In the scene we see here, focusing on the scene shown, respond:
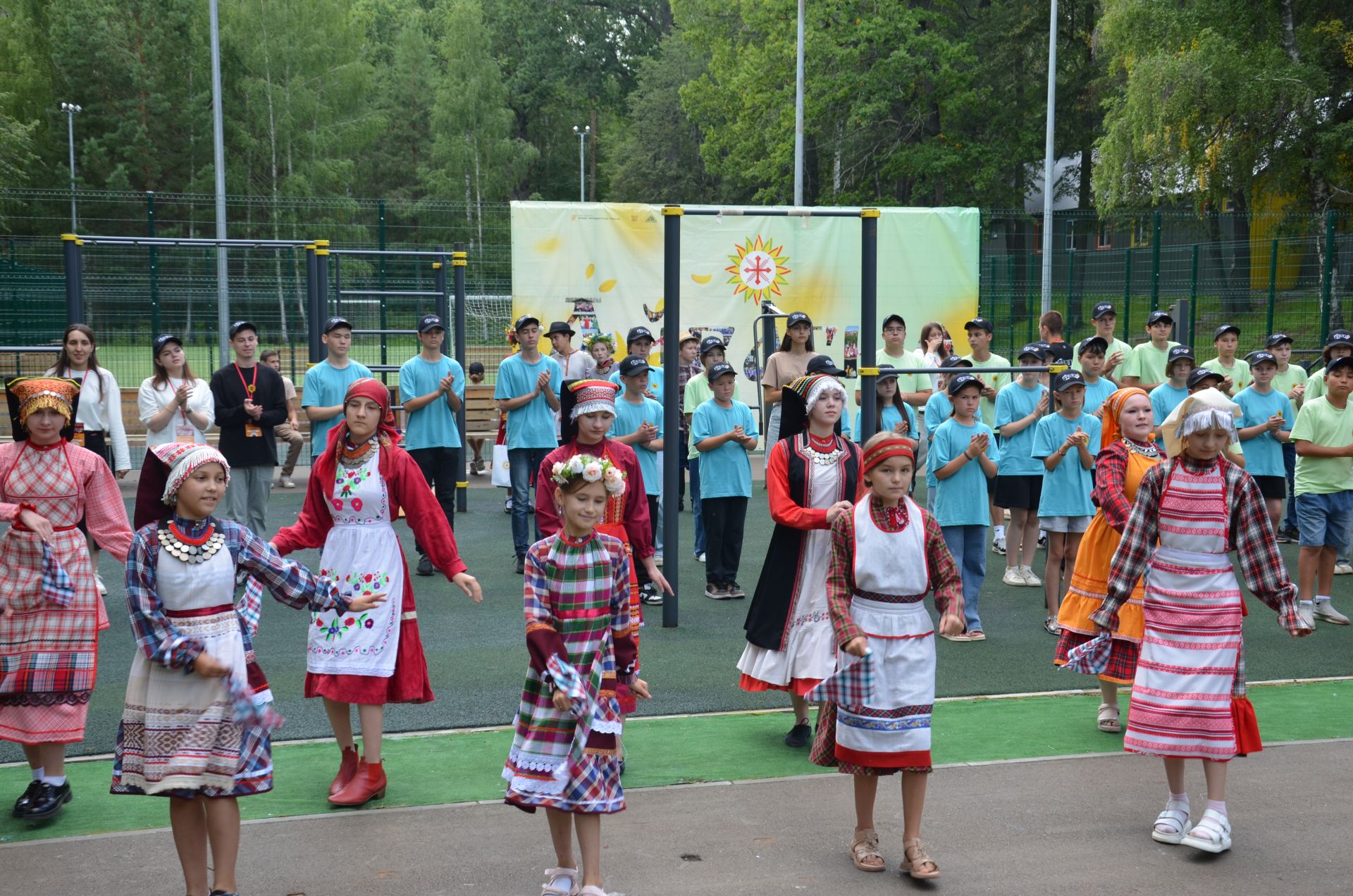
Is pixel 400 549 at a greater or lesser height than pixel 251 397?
lesser

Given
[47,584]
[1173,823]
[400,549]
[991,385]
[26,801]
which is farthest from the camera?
[991,385]

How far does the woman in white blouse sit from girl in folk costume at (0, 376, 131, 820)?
3280 millimetres

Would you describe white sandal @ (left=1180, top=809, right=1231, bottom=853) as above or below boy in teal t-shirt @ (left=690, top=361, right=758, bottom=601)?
below

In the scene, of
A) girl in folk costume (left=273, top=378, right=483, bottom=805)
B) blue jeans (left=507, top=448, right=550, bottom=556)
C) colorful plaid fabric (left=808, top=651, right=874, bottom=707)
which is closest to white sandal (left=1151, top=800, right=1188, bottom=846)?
colorful plaid fabric (left=808, top=651, right=874, bottom=707)

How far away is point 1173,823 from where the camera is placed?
504 cm

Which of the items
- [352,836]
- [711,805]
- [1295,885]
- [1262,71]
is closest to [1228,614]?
[1295,885]

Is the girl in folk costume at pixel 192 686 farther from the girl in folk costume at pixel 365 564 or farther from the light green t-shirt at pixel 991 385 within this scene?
the light green t-shirt at pixel 991 385

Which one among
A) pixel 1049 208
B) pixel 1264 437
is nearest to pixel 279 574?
pixel 1264 437

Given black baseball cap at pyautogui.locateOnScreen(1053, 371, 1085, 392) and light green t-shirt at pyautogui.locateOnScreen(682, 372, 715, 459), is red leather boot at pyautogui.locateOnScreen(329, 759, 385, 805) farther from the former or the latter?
light green t-shirt at pyautogui.locateOnScreen(682, 372, 715, 459)

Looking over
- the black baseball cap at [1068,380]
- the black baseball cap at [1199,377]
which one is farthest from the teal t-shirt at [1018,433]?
the black baseball cap at [1199,377]

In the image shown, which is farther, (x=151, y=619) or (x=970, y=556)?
(x=970, y=556)

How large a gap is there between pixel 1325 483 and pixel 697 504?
5.19 meters

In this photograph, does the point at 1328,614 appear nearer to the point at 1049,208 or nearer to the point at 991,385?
the point at 991,385

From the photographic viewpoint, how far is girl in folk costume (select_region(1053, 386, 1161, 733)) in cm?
606
